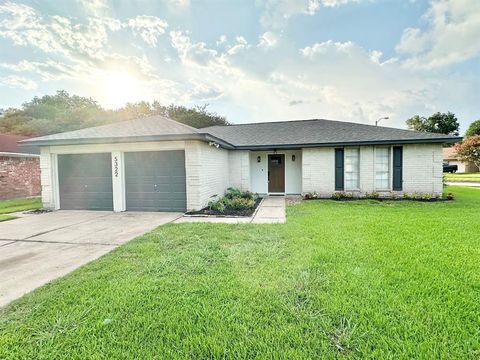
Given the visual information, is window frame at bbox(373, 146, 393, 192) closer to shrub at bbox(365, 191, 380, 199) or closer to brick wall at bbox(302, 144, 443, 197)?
brick wall at bbox(302, 144, 443, 197)

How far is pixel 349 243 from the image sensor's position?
4965 millimetres

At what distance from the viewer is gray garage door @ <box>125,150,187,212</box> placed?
29.9 feet

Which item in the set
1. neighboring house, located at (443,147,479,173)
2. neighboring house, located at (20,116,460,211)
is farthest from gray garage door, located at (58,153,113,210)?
neighboring house, located at (443,147,479,173)

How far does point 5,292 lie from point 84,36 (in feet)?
41.4

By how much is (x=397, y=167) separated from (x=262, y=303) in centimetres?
1108

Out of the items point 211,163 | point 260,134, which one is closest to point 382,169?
point 260,134

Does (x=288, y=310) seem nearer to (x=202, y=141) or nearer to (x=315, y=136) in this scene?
(x=202, y=141)

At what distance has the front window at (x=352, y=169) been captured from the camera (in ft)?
38.2

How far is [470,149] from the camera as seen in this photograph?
31.9 meters

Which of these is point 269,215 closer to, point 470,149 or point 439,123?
point 470,149

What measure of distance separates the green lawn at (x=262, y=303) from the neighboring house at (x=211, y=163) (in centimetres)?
444

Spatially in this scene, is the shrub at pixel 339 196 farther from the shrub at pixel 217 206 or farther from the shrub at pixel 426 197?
the shrub at pixel 217 206

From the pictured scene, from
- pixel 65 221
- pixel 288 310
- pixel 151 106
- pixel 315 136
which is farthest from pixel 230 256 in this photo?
pixel 151 106

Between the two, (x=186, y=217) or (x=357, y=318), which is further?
(x=186, y=217)
